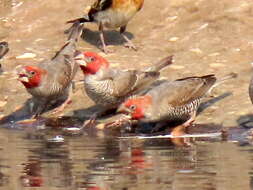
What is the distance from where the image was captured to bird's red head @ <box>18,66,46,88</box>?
13664 mm

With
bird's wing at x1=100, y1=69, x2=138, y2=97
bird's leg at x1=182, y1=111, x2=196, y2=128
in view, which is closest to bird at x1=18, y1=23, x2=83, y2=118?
bird's wing at x1=100, y1=69, x2=138, y2=97

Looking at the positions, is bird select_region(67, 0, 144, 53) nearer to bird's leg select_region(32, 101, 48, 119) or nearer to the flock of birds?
the flock of birds

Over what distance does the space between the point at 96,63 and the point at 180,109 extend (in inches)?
49.8

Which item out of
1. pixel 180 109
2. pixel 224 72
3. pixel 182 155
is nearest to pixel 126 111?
pixel 180 109

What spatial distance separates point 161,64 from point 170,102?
1.50 m

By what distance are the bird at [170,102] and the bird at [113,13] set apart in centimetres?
276

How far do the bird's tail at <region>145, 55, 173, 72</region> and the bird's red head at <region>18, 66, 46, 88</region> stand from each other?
150 centimetres

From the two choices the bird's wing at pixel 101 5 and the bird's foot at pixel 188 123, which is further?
the bird's wing at pixel 101 5

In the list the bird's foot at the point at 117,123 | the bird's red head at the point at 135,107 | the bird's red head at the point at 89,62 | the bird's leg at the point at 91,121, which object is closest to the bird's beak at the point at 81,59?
the bird's red head at the point at 89,62

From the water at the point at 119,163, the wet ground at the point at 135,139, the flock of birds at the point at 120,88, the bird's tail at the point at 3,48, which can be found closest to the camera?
the water at the point at 119,163

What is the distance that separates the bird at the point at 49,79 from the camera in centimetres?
1375

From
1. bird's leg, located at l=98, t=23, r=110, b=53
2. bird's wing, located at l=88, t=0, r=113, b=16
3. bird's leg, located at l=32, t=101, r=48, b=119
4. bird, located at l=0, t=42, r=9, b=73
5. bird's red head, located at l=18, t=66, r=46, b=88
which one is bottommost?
bird's leg, located at l=32, t=101, r=48, b=119

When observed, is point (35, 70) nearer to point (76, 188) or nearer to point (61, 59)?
point (61, 59)

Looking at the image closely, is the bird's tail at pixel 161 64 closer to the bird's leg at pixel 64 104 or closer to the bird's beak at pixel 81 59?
the bird's leg at pixel 64 104
